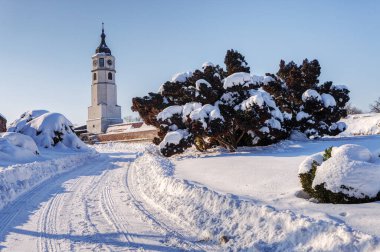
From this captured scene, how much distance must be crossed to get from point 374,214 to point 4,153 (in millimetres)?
19193

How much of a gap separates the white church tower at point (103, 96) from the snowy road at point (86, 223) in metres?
63.8

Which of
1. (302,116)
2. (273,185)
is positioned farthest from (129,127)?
(273,185)

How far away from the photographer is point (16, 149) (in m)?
21.1

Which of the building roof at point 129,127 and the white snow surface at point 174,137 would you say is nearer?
the white snow surface at point 174,137

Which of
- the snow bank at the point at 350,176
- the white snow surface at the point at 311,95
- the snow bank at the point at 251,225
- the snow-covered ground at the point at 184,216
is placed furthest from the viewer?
the white snow surface at the point at 311,95

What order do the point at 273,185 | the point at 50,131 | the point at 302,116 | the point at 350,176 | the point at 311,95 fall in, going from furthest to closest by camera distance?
the point at 50,131, the point at 302,116, the point at 311,95, the point at 273,185, the point at 350,176

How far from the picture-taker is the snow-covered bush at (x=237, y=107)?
19.6 meters

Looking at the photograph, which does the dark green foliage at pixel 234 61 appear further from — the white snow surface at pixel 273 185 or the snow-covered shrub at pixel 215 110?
the white snow surface at pixel 273 185

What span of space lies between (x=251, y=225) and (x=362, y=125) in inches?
1467

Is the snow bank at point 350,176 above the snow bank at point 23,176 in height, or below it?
above

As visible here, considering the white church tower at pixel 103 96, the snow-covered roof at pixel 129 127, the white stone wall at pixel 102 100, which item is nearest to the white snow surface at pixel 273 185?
the snow-covered roof at pixel 129 127

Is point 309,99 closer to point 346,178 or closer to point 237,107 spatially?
point 237,107

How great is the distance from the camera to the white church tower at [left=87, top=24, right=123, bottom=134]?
7512 cm

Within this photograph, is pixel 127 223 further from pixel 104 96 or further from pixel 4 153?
pixel 104 96
